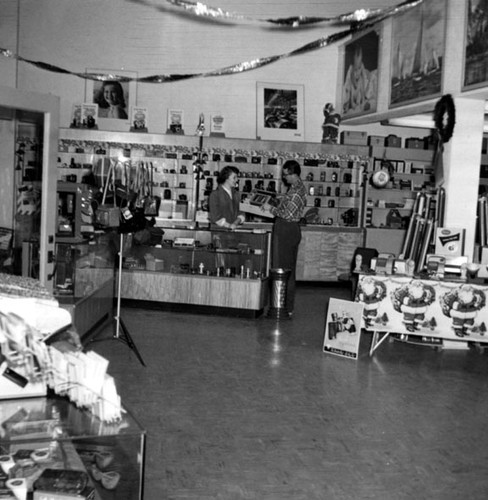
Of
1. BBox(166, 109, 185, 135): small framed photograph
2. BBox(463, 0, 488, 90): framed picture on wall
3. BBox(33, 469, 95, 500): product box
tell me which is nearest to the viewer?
BBox(33, 469, 95, 500): product box

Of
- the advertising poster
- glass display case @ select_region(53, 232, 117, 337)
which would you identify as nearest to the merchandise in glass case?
glass display case @ select_region(53, 232, 117, 337)

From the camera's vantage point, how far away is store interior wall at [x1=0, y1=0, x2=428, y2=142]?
46.4 feet

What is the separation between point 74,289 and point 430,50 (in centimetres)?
570

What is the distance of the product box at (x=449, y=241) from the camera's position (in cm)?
853

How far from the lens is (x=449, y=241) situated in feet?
28.3

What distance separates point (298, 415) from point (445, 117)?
5082 millimetres

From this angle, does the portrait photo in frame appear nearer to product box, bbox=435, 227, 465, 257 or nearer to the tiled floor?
the tiled floor

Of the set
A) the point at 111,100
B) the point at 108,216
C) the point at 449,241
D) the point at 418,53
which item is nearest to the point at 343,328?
the point at 449,241

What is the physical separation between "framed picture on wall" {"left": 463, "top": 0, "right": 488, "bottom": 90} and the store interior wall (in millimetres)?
5204

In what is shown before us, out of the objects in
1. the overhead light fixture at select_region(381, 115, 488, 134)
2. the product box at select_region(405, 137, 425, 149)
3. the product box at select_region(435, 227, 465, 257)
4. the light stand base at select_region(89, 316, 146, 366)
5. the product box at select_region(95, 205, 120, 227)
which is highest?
the overhead light fixture at select_region(381, 115, 488, 134)

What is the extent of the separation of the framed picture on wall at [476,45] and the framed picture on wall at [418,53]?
0.58m

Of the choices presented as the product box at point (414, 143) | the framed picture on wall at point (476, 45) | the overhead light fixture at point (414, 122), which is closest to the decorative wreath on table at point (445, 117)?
the framed picture on wall at point (476, 45)

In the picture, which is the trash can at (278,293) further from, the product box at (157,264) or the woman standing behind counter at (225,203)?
the product box at (157,264)

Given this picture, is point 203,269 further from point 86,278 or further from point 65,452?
point 65,452
